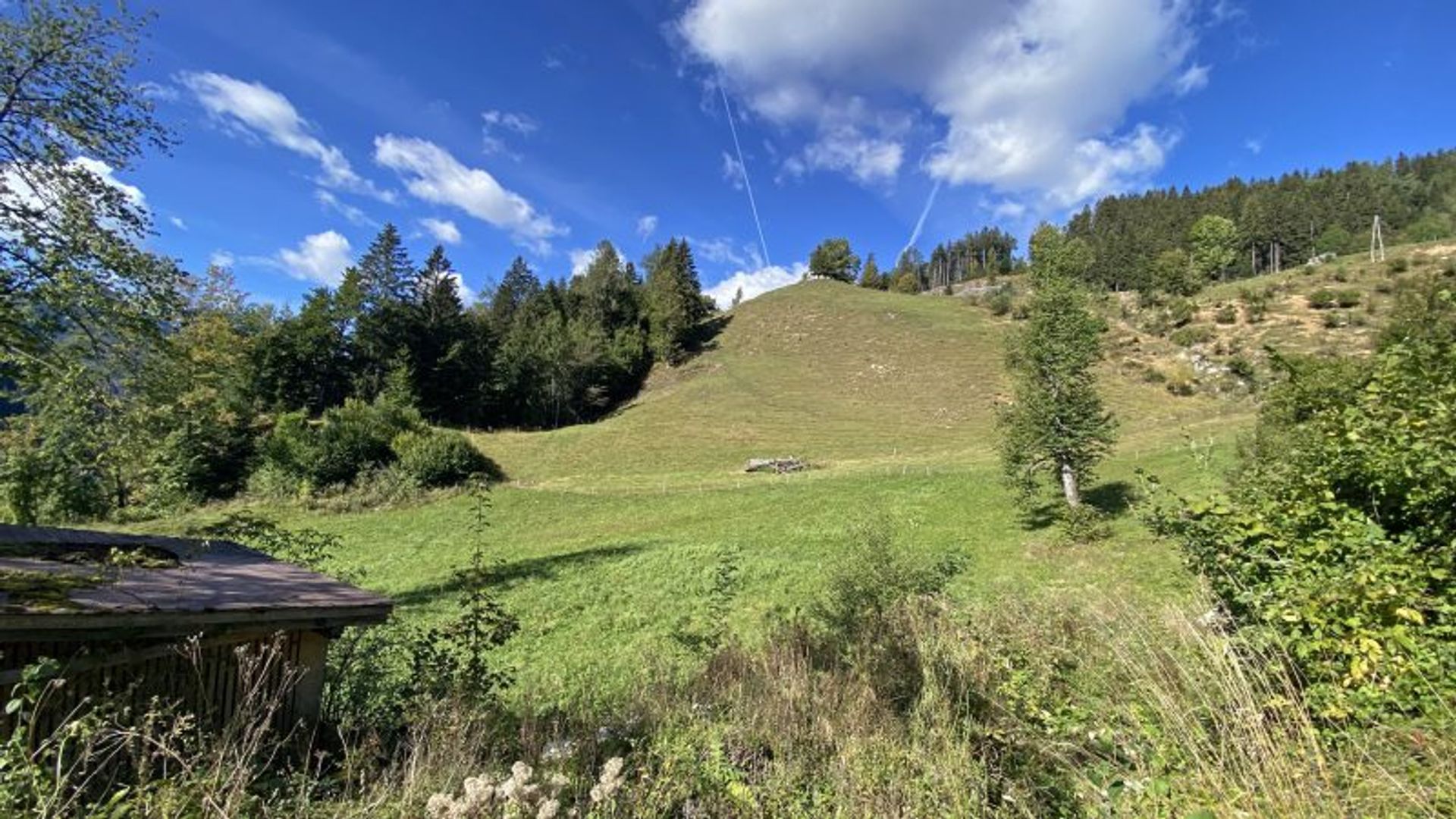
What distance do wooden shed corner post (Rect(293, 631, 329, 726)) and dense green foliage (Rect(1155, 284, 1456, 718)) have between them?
725cm

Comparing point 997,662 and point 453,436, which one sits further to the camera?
point 453,436

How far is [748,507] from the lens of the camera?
28641 millimetres

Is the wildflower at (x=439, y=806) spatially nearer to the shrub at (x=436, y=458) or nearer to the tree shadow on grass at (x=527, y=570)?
the tree shadow on grass at (x=527, y=570)

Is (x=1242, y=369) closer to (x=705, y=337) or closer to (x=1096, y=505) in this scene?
(x=1096, y=505)

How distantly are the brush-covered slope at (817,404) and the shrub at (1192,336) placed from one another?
284 inches

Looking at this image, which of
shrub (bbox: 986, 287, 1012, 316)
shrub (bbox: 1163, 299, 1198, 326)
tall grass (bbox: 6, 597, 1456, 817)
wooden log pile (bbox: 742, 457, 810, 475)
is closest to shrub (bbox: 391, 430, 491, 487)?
wooden log pile (bbox: 742, 457, 810, 475)

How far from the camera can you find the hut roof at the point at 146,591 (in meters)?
3.80

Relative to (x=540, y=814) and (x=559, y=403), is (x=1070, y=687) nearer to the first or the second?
(x=540, y=814)

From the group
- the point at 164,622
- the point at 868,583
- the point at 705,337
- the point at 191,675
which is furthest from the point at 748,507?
the point at 705,337

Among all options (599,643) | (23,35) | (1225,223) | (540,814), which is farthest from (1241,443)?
(1225,223)

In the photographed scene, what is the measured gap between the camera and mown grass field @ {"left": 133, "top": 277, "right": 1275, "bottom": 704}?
13.9 metres

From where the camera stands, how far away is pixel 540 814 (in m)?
3.38

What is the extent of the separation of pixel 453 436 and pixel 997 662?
37.2 metres

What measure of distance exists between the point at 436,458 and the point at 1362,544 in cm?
3854
